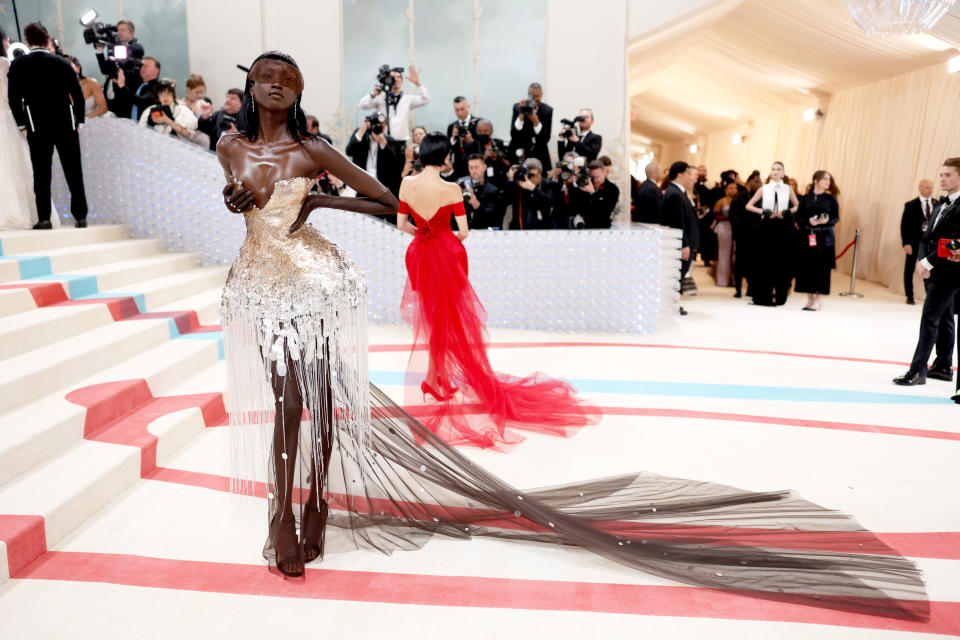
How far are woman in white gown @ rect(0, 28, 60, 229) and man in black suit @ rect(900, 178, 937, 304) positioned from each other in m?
8.52

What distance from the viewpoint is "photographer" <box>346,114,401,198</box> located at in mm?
7043

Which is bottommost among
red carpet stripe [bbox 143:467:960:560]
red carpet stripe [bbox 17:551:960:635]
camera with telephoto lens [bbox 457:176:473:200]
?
red carpet stripe [bbox 17:551:960:635]

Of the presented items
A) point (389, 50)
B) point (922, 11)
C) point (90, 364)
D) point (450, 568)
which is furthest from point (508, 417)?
point (389, 50)

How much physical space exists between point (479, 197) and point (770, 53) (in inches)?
239

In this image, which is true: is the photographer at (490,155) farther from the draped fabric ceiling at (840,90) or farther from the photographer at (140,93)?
the photographer at (140,93)

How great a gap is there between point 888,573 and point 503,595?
125cm

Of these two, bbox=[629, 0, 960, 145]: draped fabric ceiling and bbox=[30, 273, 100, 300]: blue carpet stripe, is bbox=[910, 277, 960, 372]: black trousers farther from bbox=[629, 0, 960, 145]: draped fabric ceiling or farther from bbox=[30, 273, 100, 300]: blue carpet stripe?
bbox=[30, 273, 100, 300]: blue carpet stripe

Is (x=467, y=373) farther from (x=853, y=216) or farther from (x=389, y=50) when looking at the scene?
(x=853, y=216)

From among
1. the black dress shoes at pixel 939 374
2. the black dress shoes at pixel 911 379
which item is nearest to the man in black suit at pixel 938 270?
the black dress shoes at pixel 911 379

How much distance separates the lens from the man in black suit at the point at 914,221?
7738 millimetres

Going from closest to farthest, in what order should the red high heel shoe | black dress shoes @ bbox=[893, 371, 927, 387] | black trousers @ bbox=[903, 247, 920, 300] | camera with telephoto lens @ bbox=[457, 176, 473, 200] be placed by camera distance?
the red high heel shoe < black dress shoes @ bbox=[893, 371, 927, 387] < camera with telephoto lens @ bbox=[457, 176, 473, 200] < black trousers @ bbox=[903, 247, 920, 300]

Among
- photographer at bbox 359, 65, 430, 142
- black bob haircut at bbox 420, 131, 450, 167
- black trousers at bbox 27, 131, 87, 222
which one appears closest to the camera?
black bob haircut at bbox 420, 131, 450, 167

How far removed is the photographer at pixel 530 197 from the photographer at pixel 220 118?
2.76 meters

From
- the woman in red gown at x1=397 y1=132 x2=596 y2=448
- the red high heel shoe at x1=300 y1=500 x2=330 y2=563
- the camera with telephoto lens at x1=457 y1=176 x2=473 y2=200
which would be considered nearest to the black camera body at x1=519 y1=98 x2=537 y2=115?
the camera with telephoto lens at x1=457 y1=176 x2=473 y2=200
